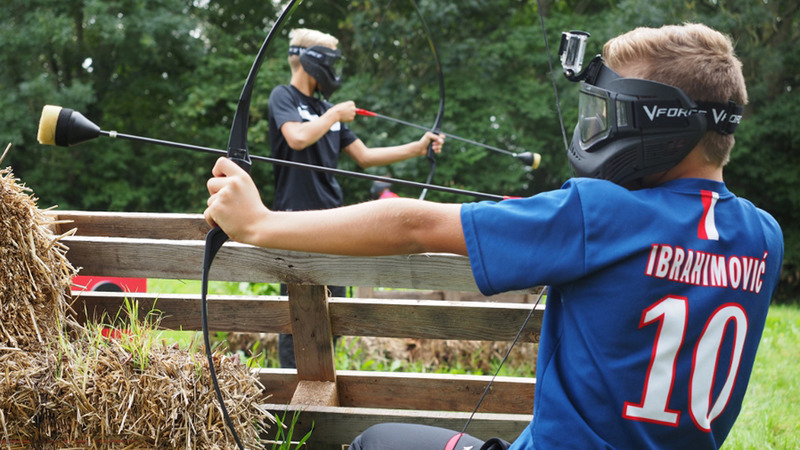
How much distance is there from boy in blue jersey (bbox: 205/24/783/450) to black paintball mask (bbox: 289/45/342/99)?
10.6 feet

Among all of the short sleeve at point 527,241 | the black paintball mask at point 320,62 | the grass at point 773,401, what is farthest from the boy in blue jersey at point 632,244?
the black paintball mask at point 320,62

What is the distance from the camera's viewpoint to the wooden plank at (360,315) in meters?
2.73

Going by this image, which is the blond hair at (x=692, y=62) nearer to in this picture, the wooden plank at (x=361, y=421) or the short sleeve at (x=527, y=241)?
the short sleeve at (x=527, y=241)

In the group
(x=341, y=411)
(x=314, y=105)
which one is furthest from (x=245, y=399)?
(x=314, y=105)

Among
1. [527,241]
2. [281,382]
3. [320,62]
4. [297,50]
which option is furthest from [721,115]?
[297,50]

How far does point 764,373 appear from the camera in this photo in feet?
17.0

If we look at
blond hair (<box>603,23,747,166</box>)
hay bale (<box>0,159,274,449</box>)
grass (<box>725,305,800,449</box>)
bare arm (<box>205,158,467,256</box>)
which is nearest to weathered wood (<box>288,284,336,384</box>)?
hay bale (<box>0,159,274,449</box>)

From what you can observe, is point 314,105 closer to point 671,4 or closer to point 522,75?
point 671,4

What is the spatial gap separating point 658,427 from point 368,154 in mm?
3989

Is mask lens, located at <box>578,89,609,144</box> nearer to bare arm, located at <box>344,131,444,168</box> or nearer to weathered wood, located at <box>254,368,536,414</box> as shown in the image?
weathered wood, located at <box>254,368,536,414</box>

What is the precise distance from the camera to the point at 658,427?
1.52 meters

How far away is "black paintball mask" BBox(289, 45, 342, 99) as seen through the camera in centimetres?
472

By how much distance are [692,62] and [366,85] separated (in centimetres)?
1430

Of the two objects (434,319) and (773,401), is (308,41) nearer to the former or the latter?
(434,319)
